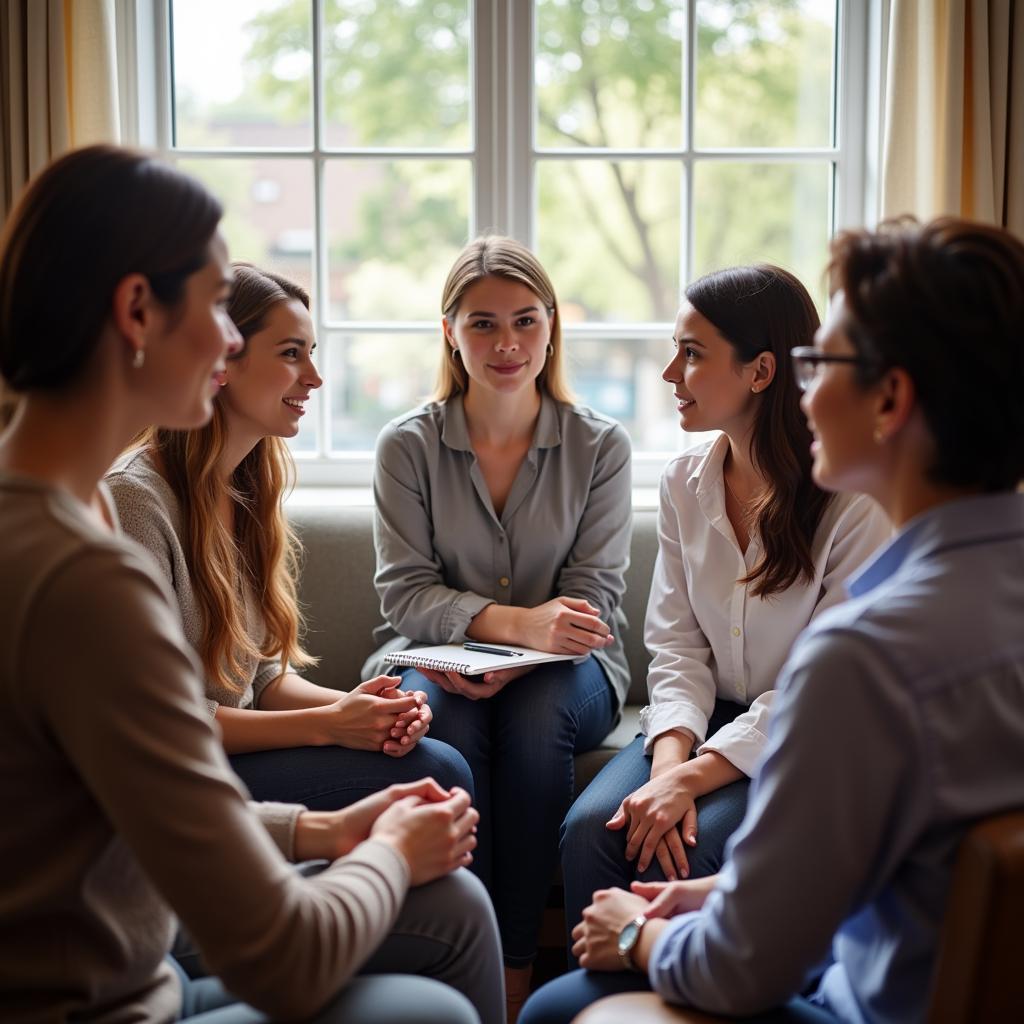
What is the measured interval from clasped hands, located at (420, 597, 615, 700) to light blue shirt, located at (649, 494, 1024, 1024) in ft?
3.94

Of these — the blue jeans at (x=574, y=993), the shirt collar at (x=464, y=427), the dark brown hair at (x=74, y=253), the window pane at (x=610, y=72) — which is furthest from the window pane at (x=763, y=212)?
the dark brown hair at (x=74, y=253)

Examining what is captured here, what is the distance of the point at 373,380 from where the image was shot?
3.54 meters

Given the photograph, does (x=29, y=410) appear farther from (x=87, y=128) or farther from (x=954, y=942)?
(x=87, y=128)

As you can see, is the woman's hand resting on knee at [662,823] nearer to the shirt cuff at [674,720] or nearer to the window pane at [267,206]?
the shirt cuff at [674,720]

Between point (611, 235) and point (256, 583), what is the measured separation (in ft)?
6.11

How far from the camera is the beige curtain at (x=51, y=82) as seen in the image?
2717mm

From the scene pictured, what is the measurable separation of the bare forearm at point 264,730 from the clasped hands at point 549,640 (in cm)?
39

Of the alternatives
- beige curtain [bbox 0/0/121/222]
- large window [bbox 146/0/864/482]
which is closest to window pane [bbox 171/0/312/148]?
large window [bbox 146/0/864/482]

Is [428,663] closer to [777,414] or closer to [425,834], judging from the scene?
[777,414]

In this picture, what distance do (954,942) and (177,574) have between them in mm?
1296

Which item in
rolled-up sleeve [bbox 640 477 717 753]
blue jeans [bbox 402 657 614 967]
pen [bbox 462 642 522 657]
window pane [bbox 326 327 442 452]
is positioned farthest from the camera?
window pane [bbox 326 327 442 452]

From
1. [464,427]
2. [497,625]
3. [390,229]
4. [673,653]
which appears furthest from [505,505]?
[390,229]

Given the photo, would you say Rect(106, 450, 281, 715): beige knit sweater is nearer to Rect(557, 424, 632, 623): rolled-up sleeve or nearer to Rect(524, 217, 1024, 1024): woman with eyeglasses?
Rect(557, 424, 632, 623): rolled-up sleeve

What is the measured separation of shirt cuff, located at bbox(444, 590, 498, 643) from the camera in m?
2.39
